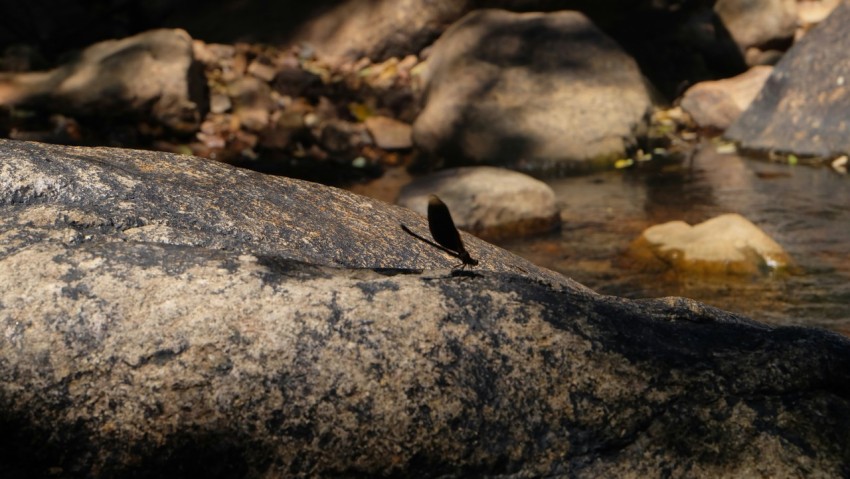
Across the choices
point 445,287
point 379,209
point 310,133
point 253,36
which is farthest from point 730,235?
point 253,36

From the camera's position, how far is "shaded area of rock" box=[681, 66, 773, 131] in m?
9.49

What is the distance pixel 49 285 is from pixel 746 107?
857 centimetres

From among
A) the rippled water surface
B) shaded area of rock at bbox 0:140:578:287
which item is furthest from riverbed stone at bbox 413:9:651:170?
shaded area of rock at bbox 0:140:578:287

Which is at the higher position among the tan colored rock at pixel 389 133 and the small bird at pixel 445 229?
the small bird at pixel 445 229

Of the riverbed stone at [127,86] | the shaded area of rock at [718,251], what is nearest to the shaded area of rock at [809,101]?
the shaded area of rock at [718,251]

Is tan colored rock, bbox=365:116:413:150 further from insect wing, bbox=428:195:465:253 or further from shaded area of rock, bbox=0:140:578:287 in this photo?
insect wing, bbox=428:195:465:253

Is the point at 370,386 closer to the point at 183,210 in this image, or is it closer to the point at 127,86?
the point at 183,210

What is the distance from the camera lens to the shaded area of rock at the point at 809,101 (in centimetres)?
803

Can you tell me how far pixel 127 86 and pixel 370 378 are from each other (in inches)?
318

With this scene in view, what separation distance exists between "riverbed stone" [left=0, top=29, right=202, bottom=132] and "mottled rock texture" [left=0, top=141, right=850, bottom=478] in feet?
24.6

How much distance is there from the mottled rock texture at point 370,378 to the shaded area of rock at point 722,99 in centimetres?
816

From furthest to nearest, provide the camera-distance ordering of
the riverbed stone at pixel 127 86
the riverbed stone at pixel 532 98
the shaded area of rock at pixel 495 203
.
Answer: the riverbed stone at pixel 127 86, the riverbed stone at pixel 532 98, the shaded area of rock at pixel 495 203

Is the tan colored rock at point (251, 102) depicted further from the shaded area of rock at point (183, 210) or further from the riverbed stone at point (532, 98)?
the shaded area of rock at point (183, 210)

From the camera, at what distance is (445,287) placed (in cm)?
179
